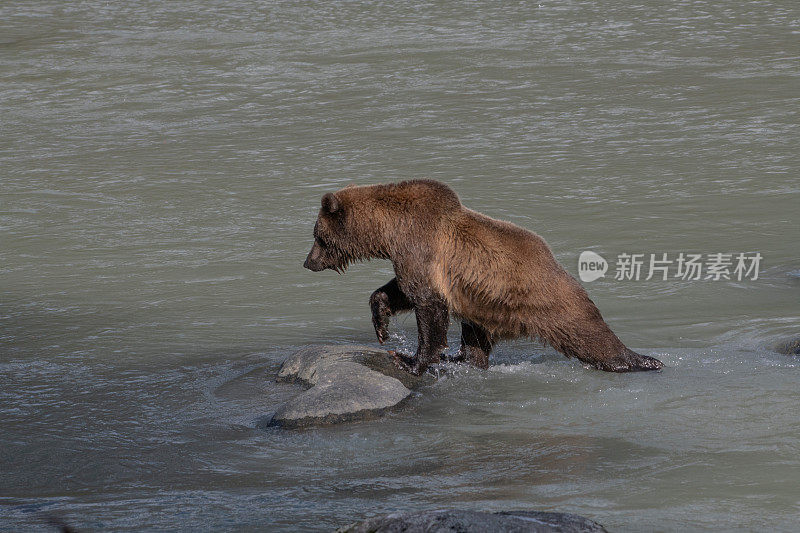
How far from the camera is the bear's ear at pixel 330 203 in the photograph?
7.67 metres

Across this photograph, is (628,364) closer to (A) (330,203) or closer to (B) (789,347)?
(B) (789,347)

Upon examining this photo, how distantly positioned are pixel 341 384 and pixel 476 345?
3.85 ft

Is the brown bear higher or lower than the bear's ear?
lower

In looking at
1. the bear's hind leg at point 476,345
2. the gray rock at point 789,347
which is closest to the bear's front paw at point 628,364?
the bear's hind leg at point 476,345

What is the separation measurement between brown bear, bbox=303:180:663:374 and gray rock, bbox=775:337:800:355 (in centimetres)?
88

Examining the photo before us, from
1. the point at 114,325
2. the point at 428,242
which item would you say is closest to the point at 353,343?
the point at 428,242

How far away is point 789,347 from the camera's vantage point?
7.68 m

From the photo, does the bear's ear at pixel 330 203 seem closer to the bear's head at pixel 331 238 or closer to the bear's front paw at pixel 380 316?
the bear's head at pixel 331 238

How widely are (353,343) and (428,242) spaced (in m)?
1.37

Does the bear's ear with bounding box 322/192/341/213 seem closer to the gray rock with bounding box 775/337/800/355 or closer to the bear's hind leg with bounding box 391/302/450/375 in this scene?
the bear's hind leg with bounding box 391/302/450/375

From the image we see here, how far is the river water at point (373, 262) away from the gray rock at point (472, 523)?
627mm

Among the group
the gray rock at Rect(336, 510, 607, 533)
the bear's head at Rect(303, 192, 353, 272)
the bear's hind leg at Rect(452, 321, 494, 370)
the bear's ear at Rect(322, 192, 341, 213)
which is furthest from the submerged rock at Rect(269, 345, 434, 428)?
the gray rock at Rect(336, 510, 607, 533)

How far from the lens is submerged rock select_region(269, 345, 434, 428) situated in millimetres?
6832

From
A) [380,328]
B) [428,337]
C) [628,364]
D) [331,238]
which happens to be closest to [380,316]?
[380,328]
